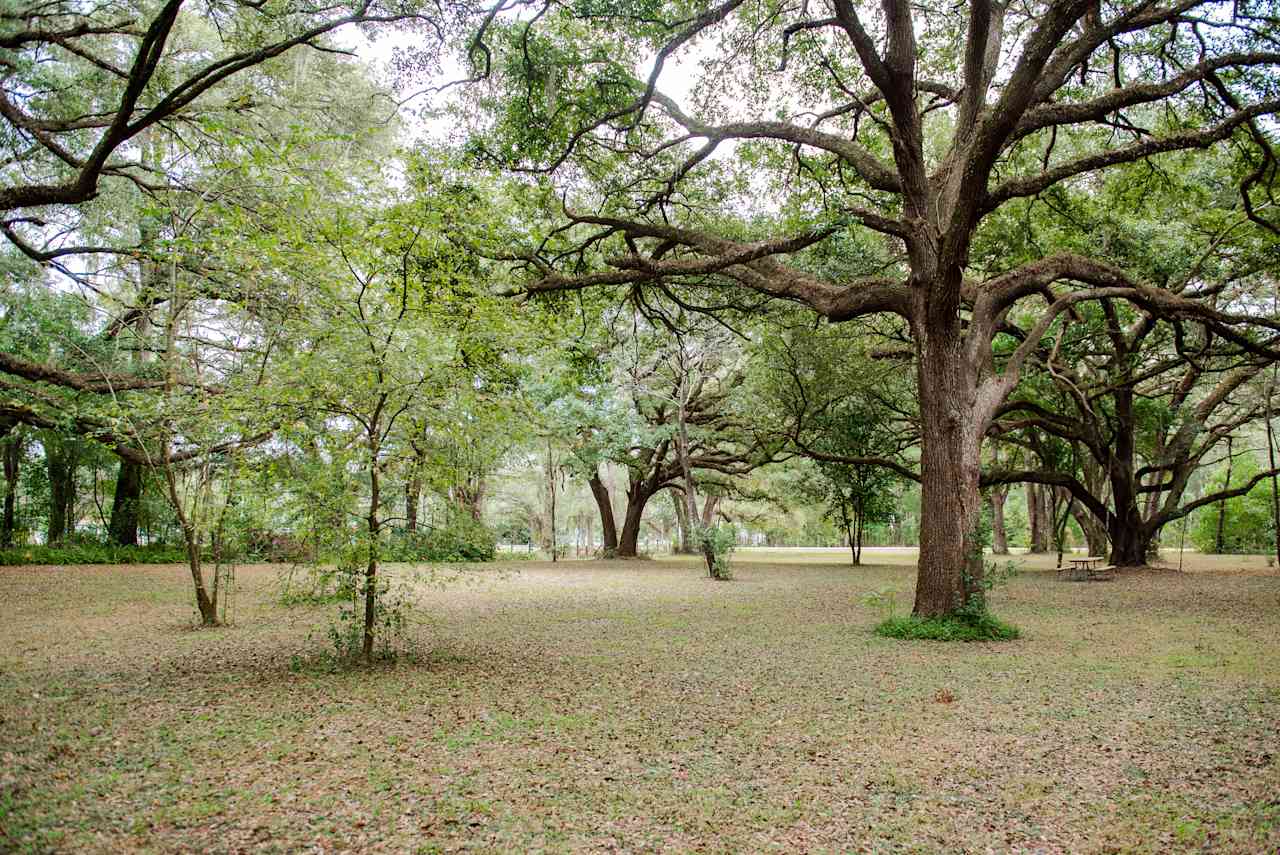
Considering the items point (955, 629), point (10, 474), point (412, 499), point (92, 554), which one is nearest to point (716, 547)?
point (955, 629)

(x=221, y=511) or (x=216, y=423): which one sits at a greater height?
(x=216, y=423)

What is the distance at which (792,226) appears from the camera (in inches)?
342

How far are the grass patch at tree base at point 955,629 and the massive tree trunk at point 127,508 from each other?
61.8 feet

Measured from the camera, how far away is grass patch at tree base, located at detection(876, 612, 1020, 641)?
754 centimetres

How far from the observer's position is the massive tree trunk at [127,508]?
17.7 m

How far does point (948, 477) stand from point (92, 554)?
18773 mm

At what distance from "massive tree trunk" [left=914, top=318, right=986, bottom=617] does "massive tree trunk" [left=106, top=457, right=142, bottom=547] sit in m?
19.0

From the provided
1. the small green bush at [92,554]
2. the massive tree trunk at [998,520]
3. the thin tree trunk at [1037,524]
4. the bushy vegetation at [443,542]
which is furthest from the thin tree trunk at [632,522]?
the bushy vegetation at [443,542]

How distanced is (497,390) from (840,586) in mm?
10595

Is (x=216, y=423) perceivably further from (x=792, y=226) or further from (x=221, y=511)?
(x=792, y=226)

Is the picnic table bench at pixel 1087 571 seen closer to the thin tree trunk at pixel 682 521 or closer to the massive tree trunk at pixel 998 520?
the massive tree trunk at pixel 998 520

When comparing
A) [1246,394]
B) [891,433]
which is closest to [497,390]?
[891,433]

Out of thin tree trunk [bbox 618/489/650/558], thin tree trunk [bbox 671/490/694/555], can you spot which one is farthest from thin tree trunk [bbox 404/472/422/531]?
thin tree trunk [bbox 671/490/694/555]

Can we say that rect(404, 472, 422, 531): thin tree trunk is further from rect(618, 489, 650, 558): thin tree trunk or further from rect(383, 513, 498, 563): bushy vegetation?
rect(618, 489, 650, 558): thin tree trunk
